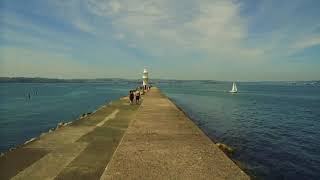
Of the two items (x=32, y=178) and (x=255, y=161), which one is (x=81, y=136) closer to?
(x=32, y=178)

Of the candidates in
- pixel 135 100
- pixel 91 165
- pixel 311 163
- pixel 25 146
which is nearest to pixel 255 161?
pixel 311 163

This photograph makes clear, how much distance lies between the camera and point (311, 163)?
15.9m

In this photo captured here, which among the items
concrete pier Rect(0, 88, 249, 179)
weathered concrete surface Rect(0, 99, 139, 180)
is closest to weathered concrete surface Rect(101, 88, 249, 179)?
concrete pier Rect(0, 88, 249, 179)

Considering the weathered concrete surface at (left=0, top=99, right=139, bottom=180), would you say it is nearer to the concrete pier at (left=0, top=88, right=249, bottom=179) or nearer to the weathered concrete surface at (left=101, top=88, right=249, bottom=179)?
the concrete pier at (left=0, top=88, right=249, bottom=179)

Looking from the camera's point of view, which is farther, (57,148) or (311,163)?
(311,163)

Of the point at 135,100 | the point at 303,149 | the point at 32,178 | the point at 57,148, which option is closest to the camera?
the point at 32,178

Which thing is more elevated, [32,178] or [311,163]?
[32,178]

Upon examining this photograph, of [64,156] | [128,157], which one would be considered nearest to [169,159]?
[128,157]

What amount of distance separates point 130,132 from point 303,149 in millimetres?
11976

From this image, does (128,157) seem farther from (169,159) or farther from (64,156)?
(64,156)

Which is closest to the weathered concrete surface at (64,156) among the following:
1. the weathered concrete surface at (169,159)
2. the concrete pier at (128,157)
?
the concrete pier at (128,157)

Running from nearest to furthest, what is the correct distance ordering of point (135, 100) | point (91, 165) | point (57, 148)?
point (91, 165)
point (57, 148)
point (135, 100)

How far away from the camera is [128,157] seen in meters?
8.46

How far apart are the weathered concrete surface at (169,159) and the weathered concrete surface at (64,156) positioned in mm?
1009
